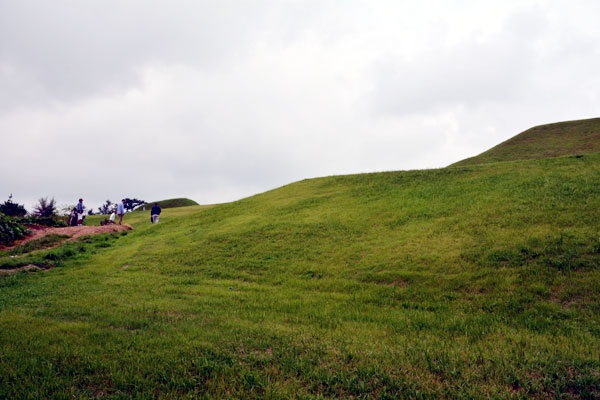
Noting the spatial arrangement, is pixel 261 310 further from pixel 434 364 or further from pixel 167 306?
pixel 434 364

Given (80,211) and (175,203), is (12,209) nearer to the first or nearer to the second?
(80,211)

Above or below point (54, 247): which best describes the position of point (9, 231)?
above

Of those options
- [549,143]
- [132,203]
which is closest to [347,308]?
[549,143]

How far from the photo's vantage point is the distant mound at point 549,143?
3831 cm

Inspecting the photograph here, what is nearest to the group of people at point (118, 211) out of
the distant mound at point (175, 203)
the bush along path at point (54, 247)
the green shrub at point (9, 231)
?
the bush along path at point (54, 247)

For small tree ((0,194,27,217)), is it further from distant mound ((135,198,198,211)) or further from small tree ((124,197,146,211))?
distant mound ((135,198,198,211))

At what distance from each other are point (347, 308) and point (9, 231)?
24646 millimetres

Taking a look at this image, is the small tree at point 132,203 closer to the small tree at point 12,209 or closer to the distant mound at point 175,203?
the distant mound at point 175,203

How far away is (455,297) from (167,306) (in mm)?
8133

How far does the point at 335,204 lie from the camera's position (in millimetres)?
23484

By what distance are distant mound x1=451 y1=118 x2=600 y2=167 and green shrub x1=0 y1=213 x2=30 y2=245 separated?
48.6 meters

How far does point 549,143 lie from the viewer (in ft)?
141

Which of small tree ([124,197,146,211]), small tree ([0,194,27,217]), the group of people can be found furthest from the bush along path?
small tree ([124,197,146,211])

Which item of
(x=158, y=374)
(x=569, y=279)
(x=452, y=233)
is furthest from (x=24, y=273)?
(x=569, y=279)
